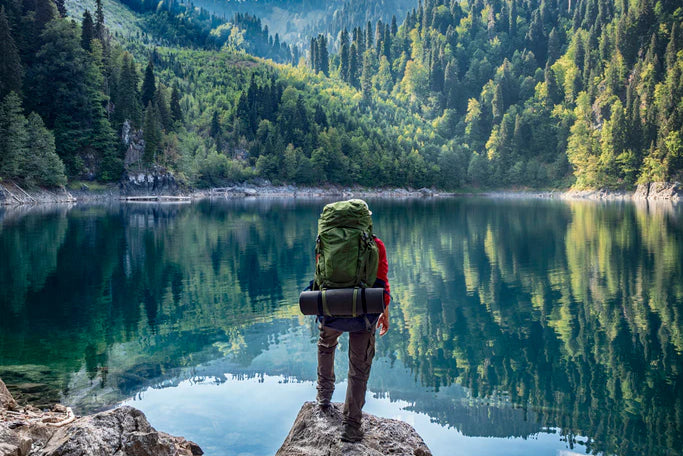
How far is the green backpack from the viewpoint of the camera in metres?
6.41

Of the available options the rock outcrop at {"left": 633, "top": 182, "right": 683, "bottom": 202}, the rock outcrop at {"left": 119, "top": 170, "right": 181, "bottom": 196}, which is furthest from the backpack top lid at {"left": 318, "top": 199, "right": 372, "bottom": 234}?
the rock outcrop at {"left": 119, "top": 170, "right": 181, "bottom": 196}

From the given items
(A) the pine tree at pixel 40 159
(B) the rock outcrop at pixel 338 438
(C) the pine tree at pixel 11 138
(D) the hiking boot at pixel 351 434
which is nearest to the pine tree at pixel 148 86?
(A) the pine tree at pixel 40 159

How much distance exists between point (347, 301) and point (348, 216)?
96 cm

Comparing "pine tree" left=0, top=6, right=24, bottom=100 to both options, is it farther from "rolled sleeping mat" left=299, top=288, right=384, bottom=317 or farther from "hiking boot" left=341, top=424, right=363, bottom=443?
"hiking boot" left=341, top=424, right=363, bottom=443

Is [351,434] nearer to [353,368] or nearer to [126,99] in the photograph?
[353,368]

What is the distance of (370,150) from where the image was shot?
16712 cm

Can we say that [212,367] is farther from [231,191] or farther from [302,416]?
[231,191]

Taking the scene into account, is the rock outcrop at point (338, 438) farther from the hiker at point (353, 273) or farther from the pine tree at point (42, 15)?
the pine tree at point (42, 15)

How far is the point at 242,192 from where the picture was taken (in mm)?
142875

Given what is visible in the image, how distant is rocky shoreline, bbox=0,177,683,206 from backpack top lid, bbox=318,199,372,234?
77.8 meters

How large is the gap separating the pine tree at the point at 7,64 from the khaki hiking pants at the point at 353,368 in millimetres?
90073

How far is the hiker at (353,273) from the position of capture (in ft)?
21.1

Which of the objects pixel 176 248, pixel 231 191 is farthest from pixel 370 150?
pixel 176 248

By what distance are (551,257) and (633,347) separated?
56.3 feet
